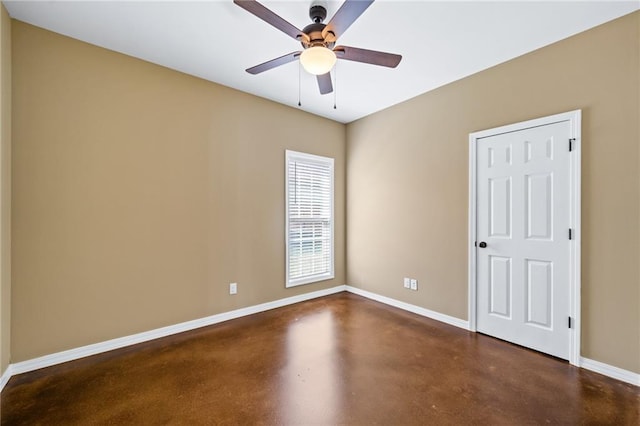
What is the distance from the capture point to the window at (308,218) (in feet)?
12.7

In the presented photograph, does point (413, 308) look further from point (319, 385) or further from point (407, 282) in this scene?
point (319, 385)

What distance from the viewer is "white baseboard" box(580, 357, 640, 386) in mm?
2058

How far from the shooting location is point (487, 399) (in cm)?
189

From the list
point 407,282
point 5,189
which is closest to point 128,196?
point 5,189

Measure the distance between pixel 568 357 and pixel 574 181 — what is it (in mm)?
1512

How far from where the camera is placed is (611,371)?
215 centimetres

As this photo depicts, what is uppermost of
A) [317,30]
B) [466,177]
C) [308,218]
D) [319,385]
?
[317,30]

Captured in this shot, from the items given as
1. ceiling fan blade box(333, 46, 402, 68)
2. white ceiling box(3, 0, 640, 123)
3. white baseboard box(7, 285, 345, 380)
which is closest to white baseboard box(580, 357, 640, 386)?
white ceiling box(3, 0, 640, 123)

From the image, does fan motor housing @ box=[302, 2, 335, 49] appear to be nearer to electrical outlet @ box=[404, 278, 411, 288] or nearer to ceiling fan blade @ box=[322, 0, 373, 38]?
ceiling fan blade @ box=[322, 0, 373, 38]

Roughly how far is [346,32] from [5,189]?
2.93 meters

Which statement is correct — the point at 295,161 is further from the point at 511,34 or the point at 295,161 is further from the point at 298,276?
the point at 511,34

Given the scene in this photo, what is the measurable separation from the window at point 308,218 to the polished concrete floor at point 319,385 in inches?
48.5

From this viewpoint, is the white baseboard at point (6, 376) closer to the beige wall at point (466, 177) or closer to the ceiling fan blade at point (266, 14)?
the ceiling fan blade at point (266, 14)

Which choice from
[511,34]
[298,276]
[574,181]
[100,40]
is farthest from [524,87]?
[100,40]
